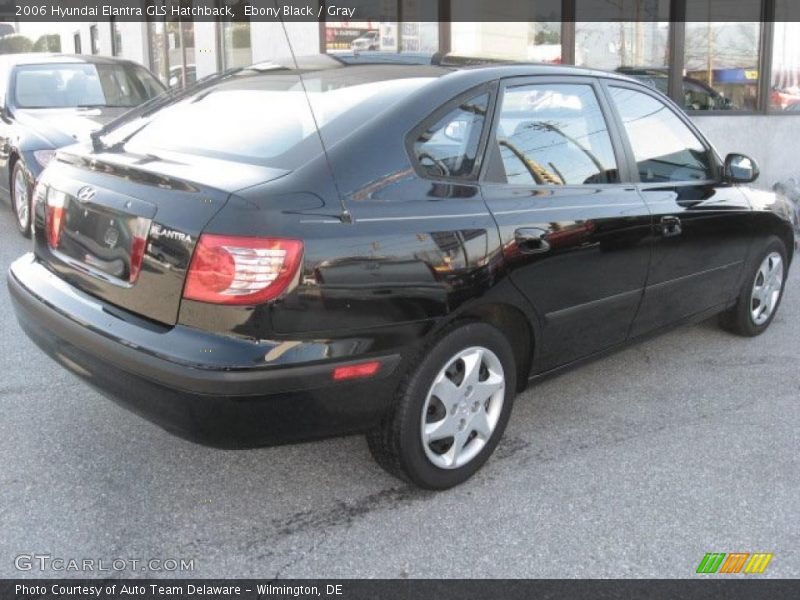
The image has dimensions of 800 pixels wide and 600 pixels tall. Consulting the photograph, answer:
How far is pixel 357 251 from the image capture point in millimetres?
2686

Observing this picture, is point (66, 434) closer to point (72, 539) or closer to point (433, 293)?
point (72, 539)

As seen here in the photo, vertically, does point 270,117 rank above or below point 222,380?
above

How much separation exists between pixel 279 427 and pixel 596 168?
1899mm

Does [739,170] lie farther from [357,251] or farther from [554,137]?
[357,251]

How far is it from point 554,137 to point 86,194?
1883mm

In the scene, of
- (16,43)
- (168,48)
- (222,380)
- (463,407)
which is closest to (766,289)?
(463,407)

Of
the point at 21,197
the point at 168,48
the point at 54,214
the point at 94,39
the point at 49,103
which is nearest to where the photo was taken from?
the point at 54,214

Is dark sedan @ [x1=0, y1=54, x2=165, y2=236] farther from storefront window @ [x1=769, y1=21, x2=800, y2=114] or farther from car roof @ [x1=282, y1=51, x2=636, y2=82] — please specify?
storefront window @ [x1=769, y1=21, x2=800, y2=114]

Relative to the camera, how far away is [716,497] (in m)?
A: 3.18

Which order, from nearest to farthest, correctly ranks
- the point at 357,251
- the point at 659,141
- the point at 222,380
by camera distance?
1. the point at 222,380
2. the point at 357,251
3. the point at 659,141

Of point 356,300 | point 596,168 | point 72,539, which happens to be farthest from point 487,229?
point 72,539

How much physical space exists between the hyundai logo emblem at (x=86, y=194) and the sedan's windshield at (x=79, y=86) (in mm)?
5067

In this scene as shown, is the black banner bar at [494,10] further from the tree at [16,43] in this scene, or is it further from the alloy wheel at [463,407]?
the tree at [16,43]
